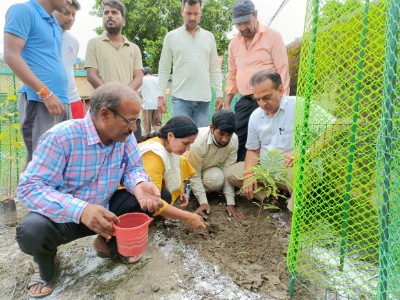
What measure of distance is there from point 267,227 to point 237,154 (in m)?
1.19

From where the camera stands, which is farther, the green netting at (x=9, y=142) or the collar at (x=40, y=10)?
the green netting at (x=9, y=142)

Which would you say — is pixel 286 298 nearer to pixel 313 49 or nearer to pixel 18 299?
pixel 313 49

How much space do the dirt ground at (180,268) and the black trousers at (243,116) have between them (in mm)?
1192

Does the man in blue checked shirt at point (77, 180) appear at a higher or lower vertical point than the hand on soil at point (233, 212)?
higher

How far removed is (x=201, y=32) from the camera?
13.0 ft

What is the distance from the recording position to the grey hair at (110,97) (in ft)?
6.22

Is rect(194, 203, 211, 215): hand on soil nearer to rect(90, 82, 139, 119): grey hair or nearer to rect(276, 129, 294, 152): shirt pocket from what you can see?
rect(276, 129, 294, 152): shirt pocket

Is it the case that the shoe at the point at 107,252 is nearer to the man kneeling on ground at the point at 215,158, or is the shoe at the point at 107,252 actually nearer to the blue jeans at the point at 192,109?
the man kneeling on ground at the point at 215,158

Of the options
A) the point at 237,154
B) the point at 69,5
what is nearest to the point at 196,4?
the point at 69,5

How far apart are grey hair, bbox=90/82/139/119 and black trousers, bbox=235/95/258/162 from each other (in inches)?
83.6

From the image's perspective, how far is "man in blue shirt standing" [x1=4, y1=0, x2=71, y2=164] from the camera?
2.45 meters

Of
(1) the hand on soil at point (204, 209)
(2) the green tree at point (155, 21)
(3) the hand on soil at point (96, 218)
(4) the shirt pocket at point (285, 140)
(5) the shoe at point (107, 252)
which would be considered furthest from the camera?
(2) the green tree at point (155, 21)

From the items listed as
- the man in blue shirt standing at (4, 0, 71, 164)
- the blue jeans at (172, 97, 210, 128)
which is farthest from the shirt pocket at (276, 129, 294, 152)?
the man in blue shirt standing at (4, 0, 71, 164)

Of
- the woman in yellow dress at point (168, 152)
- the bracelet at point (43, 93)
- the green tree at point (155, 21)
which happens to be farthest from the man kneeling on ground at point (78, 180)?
the green tree at point (155, 21)
